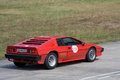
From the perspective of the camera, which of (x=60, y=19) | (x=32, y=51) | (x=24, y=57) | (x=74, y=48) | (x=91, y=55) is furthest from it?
(x=60, y=19)

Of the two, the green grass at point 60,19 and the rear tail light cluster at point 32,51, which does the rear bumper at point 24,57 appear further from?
the green grass at point 60,19

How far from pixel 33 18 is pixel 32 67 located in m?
25.8

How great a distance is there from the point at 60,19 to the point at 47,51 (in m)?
25.2

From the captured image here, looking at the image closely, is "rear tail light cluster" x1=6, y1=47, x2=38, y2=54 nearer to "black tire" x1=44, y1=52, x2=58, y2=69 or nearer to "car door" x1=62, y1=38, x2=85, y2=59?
"black tire" x1=44, y1=52, x2=58, y2=69

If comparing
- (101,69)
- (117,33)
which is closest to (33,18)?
(117,33)

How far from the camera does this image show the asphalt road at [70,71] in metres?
13.8

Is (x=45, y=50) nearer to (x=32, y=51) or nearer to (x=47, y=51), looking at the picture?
(x=47, y=51)

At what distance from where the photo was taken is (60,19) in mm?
40594

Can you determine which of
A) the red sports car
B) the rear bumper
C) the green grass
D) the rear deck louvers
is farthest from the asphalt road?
the green grass

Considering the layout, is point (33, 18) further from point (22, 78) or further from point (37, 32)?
point (22, 78)

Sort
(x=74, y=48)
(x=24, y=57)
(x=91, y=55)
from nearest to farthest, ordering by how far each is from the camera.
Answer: (x=24, y=57) → (x=74, y=48) → (x=91, y=55)

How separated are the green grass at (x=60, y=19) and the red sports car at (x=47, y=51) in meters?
4.08

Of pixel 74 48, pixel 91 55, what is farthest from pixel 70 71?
pixel 91 55

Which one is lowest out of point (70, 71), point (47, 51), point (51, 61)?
point (70, 71)
